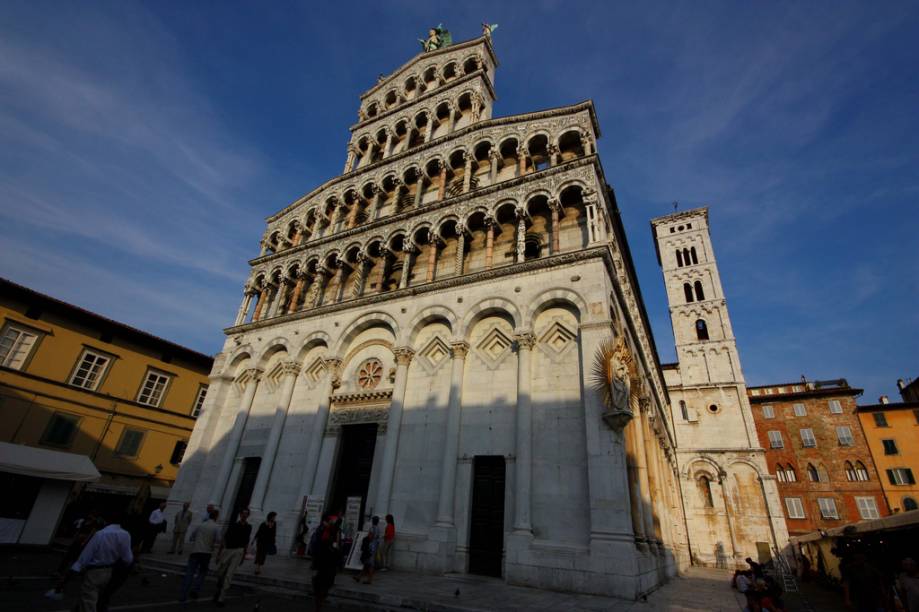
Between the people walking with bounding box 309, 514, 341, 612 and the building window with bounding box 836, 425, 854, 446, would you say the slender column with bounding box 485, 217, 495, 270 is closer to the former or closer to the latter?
the people walking with bounding box 309, 514, 341, 612

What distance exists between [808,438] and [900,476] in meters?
6.07

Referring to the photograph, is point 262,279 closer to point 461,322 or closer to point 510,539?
point 461,322

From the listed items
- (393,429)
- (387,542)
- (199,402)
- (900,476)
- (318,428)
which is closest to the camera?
(387,542)

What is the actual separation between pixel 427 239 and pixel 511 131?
626cm

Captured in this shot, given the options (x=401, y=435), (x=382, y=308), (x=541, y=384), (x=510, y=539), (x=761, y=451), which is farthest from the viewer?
(x=761, y=451)

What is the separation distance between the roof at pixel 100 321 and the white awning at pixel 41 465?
364 inches

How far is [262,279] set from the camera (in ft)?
81.8

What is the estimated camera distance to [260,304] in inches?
952

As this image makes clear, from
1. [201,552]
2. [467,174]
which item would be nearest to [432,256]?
[467,174]

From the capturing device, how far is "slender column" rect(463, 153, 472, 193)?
19594 millimetres

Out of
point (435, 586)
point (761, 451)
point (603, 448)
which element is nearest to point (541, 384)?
point (603, 448)

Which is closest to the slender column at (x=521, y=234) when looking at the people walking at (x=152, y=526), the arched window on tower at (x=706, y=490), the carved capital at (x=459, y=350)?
the carved capital at (x=459, y=350)

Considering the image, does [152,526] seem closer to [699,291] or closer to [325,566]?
[325,566]

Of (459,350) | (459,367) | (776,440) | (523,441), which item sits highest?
(776,440)
